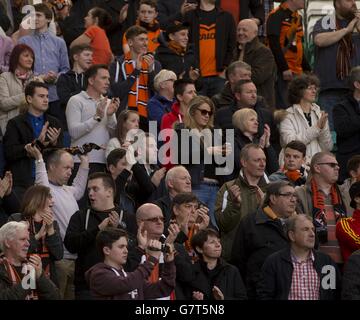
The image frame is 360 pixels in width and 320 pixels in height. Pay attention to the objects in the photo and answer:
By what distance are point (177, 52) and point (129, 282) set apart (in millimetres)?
7001

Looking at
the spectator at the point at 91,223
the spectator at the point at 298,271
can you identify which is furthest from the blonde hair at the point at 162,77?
the spectator at the point at 298,271

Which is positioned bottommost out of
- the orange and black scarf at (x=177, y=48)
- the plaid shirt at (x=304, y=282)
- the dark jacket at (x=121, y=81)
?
the plaid shirt at (x=304, y=282)

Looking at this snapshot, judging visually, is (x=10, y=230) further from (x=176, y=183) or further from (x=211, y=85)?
(x=211, y=85)

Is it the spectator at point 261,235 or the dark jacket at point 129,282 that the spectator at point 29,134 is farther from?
the dark jacket at point 129,282

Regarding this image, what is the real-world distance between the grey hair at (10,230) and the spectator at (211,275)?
1597 millimetres

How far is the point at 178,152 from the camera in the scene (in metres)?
19.5

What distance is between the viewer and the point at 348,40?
22.5 m

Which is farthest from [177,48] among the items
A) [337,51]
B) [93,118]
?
[93,118]

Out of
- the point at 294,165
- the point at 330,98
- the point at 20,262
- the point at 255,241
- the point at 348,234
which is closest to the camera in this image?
the point at 20,262

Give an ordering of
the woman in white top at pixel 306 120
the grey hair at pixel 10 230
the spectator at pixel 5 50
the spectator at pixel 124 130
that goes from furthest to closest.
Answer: the spectator at pixel 5 50
the woman in white top at pixel 306 120
the spectator at pixel 124 130
the grey hair at pixel 10 230

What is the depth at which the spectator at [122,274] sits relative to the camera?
52.6 feet

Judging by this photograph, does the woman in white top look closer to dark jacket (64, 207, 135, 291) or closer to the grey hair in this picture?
dark jacket (64, 207, 135, 291)

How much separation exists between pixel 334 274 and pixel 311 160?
2176mm

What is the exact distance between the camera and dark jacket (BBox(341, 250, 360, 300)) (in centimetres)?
1706
